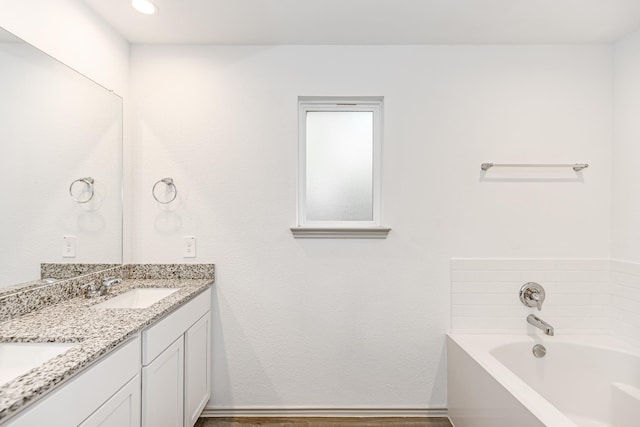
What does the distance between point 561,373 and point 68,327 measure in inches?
103

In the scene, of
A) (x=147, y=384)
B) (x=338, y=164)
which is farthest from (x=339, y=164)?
(x=147, y=384)

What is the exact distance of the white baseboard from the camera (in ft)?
7.60

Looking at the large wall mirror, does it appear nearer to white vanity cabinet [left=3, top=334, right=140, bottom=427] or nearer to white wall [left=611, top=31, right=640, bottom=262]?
white vanity cabinet [left=3, top=334, right=140, bottom=427]

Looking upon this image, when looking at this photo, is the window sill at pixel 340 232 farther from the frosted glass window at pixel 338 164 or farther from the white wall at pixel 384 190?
the frosted glass window at pixel 338 164

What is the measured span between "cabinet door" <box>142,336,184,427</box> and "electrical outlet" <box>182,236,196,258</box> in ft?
2.05

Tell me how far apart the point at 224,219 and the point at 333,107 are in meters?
1.05

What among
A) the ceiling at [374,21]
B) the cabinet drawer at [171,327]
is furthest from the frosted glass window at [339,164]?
the cabinet drawer at [171,327]

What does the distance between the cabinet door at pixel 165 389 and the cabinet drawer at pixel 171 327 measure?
0.04 meters

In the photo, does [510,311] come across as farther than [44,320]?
Yes

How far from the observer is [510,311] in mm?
2311

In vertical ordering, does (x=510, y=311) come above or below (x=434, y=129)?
below

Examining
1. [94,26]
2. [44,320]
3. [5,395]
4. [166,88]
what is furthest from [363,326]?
[94,26]

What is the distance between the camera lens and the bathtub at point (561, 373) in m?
1.94

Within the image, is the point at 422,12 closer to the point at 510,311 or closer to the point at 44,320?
the point at 510,311
